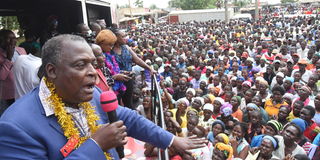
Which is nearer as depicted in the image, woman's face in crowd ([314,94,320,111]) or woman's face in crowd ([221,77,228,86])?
woman's face in crowd ([314,94,320,111])

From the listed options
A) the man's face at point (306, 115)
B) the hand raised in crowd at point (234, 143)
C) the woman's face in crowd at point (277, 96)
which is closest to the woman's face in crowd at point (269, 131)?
the hand raised in crowd at point (234, 143)

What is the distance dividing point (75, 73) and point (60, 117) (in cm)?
22

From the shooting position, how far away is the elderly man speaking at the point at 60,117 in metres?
1.10

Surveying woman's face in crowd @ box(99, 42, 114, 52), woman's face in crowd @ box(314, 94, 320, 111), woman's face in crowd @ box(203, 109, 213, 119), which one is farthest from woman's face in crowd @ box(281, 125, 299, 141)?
woman's face in crowd @ box(99, 42, 114, 52)

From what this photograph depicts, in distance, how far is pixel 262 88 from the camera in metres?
5.98

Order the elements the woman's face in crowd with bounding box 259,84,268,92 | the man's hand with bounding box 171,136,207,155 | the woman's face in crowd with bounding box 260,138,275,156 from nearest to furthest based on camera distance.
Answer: the man's hand with bounding box 171,136,207,155 < the woman's face in crowd with bounding box 260,138,275,156 < the woman's face in crowd with bounding box 259,84,268,92

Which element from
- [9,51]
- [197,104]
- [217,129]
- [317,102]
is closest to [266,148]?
[217,129]

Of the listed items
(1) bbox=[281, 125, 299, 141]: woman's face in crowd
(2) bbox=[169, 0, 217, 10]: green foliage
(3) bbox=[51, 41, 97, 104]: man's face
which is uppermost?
(2) bbox=[169, 0, 217, 10]: green foliage

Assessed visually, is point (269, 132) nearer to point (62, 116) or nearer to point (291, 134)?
point (291, 134)

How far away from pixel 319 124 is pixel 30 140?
15.3 ft

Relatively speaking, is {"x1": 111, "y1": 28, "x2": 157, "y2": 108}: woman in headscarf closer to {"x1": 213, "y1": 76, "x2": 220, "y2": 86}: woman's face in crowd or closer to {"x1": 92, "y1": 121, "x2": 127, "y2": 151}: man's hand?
{"x1": 92, "y1": 121, "x2": 127, "y2": 151}: man's hand

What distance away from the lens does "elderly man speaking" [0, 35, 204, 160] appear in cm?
110

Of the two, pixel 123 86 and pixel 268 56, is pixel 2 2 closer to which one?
pixel 123 86

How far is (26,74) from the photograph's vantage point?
8.60 feet
